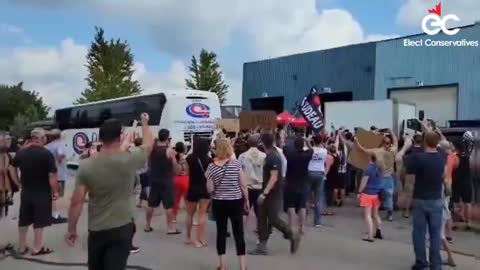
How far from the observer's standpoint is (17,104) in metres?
79.4

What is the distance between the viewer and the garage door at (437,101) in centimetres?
2983

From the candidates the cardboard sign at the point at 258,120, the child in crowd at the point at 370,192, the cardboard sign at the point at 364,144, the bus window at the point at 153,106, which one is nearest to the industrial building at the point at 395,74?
the bus window at the point at 153,106

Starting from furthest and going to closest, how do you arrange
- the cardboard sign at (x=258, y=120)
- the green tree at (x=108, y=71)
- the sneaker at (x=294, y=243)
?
the green tree at (x=108, y=71) → the cardboard sign at (x=258, y=120) → the sneaker at (x=294, y=243)

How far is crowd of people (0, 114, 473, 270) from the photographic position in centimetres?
495

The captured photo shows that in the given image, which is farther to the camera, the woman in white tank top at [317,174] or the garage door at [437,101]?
the garage door at [437,101]

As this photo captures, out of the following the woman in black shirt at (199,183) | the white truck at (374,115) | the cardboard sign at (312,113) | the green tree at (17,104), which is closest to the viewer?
the woman in black shirt at (199,183)

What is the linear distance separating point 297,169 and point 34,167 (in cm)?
411

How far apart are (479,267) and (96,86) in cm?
4116

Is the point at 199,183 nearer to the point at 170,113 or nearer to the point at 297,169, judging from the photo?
the point at 297,169

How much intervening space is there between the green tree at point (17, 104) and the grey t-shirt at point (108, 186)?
235 feet

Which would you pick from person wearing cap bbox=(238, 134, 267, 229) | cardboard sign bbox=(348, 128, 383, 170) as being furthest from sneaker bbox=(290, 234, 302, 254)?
cardboard sign bbox=(348, 128, 383, 170)

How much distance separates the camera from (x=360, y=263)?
Answer: 8.38m

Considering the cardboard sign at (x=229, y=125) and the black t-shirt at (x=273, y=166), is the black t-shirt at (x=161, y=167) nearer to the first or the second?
the black t-shirt at (x=273, y=166)

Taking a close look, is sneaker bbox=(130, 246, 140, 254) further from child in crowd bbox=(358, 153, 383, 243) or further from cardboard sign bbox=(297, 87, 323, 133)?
cardboard sign bbox=(297, 87, 323, 133)
